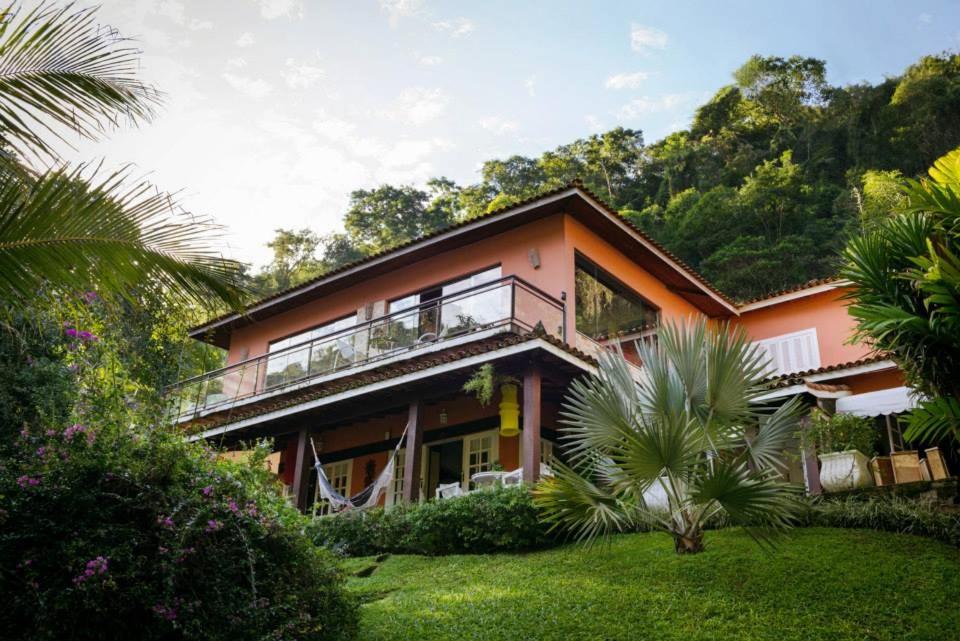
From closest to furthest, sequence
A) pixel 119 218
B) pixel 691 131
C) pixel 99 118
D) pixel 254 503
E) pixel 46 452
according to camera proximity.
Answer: pixel 119 218 → pixel 99 118 → pixel 46 452 → pixel 254 503 → pixel 691 131

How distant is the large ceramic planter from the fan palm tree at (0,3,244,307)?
8.64 metres

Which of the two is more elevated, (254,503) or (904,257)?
(904,257)

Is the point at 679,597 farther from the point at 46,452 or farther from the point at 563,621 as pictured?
the point at 46,452

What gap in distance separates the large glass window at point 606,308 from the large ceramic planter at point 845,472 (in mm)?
5024

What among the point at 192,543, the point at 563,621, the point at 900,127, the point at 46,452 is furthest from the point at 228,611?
the point at 900,127

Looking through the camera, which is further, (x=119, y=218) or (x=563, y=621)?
(x=563, y=621)

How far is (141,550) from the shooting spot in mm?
5566

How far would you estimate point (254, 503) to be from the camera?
21.1 ft

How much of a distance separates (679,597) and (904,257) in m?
3.93

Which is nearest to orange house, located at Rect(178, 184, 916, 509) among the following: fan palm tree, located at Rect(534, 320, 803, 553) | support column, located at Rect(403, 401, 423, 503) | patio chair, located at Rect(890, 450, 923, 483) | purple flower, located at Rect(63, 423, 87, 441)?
support column, located at Rect(403, 401, 423, 503)

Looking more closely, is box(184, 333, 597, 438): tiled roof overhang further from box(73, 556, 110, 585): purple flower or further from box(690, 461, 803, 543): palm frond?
box(73, 556, 110, 585): purple flower

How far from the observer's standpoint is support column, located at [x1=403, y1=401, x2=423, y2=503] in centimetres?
1257

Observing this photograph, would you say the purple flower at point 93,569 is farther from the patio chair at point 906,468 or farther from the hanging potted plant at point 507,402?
the patio chair at point 906,468

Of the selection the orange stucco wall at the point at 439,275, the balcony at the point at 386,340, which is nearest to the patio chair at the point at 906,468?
the balcony at the point at 386,340
